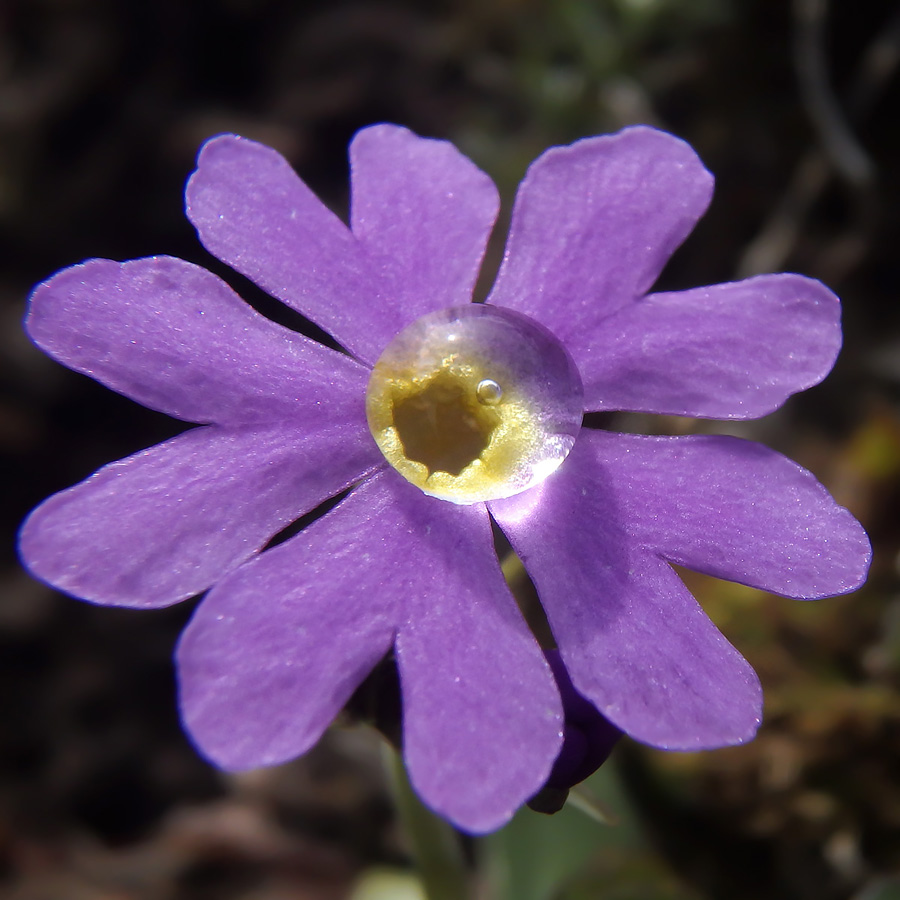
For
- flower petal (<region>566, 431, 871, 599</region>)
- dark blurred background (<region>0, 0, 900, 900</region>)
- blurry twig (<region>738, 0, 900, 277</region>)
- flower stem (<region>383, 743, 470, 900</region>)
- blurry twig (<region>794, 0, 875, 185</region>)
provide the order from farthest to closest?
blurry twig (<region>738, 0, 900, 277</region>) < blurry twig (<region>794, 0, 875, 185</region>) < dark blurred background (<region>0, 0, 900, 900</region>) < flower stem (<region>383, 743, 470, 900</region>) < flower petal (<region>566, 431, 871, 599</region>)

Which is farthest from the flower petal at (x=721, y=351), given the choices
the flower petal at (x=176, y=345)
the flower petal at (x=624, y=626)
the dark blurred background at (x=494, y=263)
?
the dark blurred background at (x=494, y=263)

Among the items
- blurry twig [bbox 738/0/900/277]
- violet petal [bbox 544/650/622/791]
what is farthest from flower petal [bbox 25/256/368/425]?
blurry twig [bbox 738/0/900/277]

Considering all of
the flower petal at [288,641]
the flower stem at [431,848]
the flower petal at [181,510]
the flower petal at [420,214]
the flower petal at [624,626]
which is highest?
the flower petal at [420,214]

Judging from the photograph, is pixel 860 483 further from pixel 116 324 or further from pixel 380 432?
pixel 116 324

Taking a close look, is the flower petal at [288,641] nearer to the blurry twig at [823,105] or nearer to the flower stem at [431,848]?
the flower stem at [431,848]

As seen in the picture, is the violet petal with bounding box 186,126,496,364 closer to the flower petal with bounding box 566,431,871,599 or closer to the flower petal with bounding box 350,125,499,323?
the flower petal with bounding box 350,125,499,323
